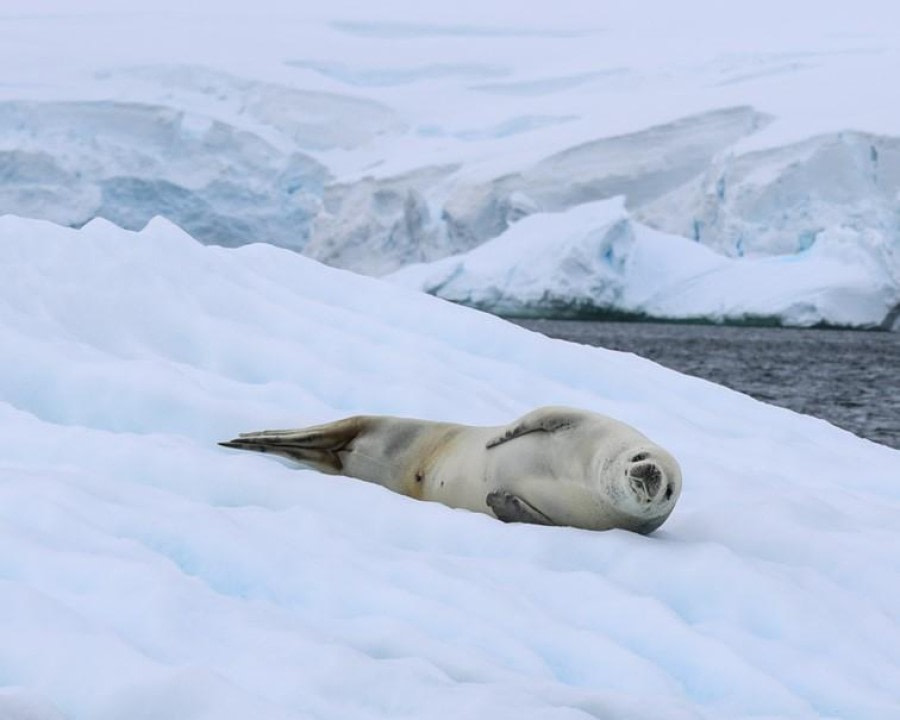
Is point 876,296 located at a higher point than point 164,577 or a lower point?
lower

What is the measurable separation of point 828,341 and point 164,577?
1339 inches

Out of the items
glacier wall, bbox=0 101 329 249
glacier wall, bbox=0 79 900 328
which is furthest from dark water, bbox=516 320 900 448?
glacier wall, bbox=0 101 329 249

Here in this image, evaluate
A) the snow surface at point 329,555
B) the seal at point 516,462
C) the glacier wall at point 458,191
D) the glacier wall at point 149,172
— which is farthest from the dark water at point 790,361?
the glacier wall at point 149,172

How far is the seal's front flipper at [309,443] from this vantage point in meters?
4.67

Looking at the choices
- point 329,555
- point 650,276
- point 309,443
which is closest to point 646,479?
point 329,555

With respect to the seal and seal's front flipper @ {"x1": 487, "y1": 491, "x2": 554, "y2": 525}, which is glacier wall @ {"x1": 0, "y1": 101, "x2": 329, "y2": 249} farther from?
seal's front flipper @ {"x1": 487, "y1": 491, "x2": 554, "y2": 525}

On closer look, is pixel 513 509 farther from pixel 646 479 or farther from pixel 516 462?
pixel 646 479

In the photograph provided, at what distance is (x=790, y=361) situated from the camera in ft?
90.4

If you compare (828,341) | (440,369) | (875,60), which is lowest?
(828,341)

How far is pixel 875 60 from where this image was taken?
54531 millimetres

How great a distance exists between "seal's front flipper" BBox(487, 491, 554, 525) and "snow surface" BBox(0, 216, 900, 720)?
0.24 meters

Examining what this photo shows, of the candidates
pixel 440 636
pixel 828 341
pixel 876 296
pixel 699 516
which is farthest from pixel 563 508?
pixel 828 341

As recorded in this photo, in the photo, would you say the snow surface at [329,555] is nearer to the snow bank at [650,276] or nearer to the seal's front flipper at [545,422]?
the seal's front flipper at [545,422]

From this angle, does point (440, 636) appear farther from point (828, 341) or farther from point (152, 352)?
point (828, 341)
